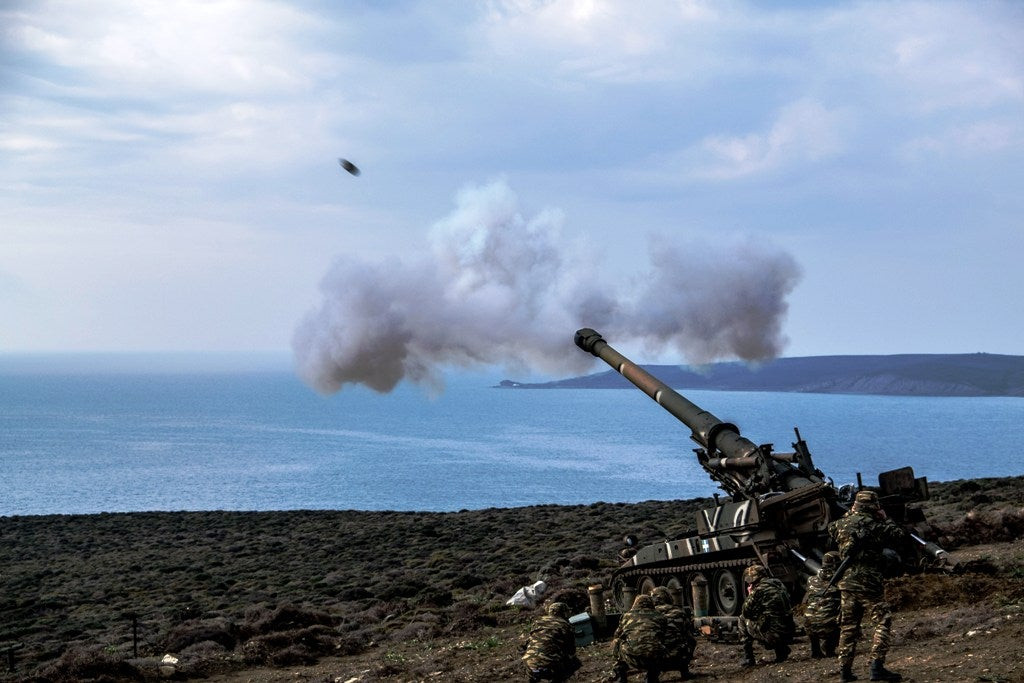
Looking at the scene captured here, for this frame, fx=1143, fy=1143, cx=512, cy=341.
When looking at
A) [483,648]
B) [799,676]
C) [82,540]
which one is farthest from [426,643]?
[82,540]

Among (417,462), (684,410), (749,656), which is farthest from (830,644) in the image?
(417,462)

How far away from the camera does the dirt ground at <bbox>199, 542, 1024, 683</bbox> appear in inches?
534

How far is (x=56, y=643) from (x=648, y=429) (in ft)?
554

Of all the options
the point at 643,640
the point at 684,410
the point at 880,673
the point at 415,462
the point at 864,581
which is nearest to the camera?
the point at 880,673

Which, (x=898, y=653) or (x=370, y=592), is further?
(x=370, y=592)

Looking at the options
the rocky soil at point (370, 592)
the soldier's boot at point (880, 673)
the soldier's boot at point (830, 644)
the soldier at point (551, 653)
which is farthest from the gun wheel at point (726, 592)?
the soldier's boot at point (880, 673)

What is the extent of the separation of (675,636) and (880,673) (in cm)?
263

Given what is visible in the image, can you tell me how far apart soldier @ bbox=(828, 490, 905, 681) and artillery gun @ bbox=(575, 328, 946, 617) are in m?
4.02

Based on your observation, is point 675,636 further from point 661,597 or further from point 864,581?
point 864,581

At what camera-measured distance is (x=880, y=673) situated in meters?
12.6

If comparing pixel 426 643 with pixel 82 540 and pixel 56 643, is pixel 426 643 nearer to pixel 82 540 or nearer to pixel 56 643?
pixel 56 643

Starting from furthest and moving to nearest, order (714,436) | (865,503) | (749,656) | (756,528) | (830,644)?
(714,436)
(756,528)
(749,656)
(830,644)
(865,503)

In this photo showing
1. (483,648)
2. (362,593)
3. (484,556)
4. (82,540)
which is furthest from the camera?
(82,540)

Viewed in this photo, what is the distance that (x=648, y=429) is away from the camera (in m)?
194
